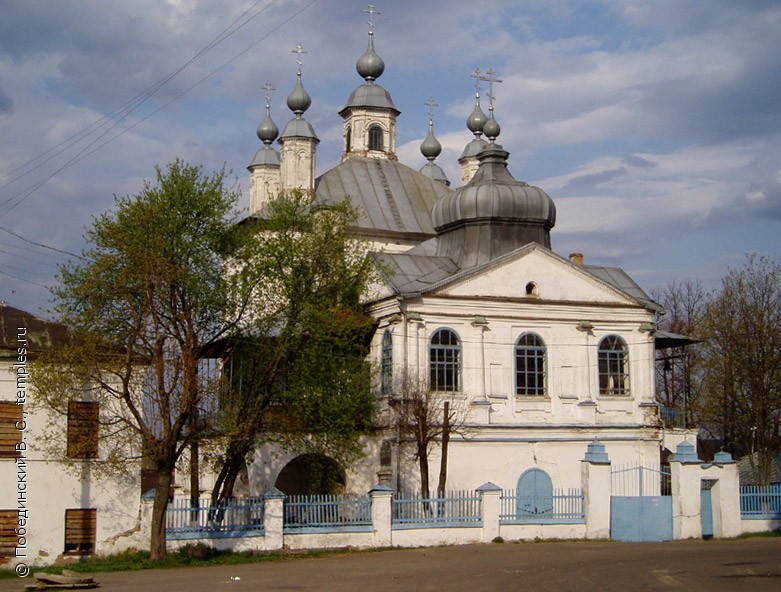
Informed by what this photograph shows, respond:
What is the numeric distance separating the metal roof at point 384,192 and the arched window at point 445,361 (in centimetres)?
975

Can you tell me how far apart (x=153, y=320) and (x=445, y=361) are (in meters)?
9.40

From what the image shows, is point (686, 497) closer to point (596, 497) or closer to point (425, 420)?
point (596, 497)

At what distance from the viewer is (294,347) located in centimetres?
2550

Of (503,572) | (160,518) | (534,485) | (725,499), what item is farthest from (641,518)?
(160,518)

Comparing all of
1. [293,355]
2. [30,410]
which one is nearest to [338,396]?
[293,355]

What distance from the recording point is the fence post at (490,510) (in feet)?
84.2

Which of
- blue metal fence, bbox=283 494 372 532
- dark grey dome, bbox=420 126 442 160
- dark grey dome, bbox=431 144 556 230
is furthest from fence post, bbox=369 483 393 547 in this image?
dark grey dome, bbox=420 126 442 160

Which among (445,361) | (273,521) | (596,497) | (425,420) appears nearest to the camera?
(273,521)

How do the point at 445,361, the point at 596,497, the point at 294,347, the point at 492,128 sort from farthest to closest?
the point at 492,128
the point at 445,361
the point at 596,497
the point at 294,347

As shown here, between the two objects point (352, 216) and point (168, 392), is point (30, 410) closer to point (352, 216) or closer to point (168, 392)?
point (168, 392)

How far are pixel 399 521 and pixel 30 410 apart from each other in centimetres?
837

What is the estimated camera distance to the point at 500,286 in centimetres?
3100

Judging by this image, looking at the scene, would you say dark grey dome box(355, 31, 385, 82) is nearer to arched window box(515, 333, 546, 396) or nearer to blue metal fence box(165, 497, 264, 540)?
arched window box(515, 333, 546, 396)

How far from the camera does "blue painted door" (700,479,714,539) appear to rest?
27.0 metres
